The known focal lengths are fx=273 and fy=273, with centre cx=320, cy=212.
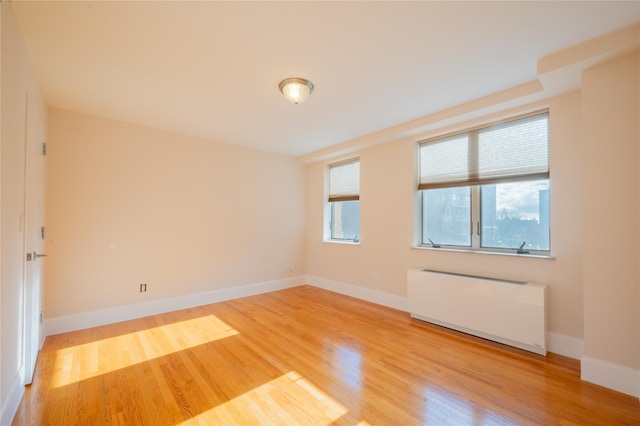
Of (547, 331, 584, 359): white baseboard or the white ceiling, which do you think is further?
(547, 331, 584, 359): white baseboard

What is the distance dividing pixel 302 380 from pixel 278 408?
0.37m

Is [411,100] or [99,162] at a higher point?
[411,100]

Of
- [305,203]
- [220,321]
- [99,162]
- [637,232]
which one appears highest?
[99,162]

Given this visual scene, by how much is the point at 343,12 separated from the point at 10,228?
2594 mm

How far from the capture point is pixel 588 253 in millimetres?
2248

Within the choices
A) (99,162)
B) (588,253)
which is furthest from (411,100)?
(99,162)

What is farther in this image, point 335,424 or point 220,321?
point 220,321

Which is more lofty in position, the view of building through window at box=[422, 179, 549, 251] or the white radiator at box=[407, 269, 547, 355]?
the view of building through window at box=[422, 179, 549, 251]

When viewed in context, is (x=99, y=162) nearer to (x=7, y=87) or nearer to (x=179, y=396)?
(x=7, y=87)

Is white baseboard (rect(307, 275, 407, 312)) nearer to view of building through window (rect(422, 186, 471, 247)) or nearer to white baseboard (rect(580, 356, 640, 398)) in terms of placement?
view of building through window (rect(422, 186, 471, 247))

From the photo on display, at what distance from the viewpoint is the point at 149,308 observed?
12.5ft

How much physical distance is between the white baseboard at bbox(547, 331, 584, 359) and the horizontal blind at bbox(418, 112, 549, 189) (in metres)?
1.61

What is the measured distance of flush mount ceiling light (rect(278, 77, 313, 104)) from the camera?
2.60 m

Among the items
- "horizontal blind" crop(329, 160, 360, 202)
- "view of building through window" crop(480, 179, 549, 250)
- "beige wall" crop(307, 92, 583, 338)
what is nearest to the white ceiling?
"beige wall" crop(307, 92, 583, 338)
